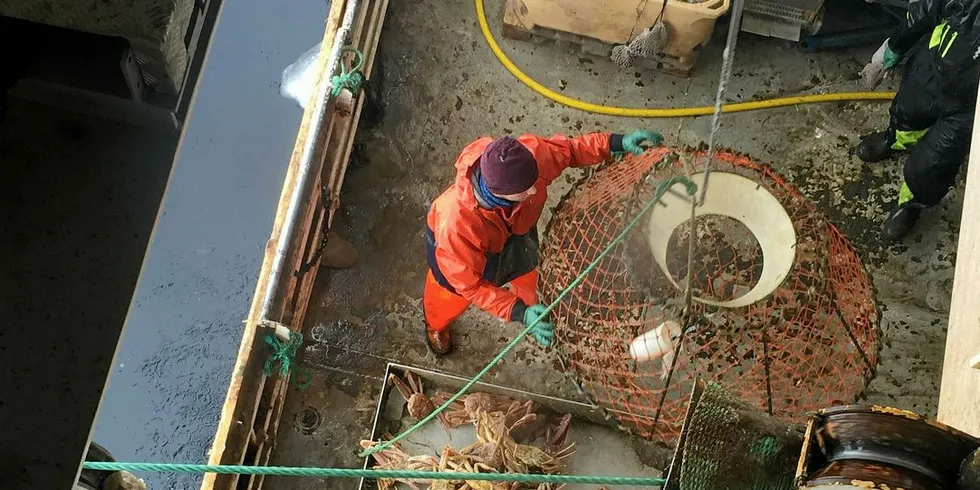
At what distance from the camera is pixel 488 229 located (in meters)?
3.35

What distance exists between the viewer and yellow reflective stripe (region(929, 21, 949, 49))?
3759 millimetres

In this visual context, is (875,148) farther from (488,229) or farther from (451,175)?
(488,229)

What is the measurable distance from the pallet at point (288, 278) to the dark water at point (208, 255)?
19.4 inches

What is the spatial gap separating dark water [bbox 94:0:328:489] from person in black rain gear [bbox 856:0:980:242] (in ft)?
12.2

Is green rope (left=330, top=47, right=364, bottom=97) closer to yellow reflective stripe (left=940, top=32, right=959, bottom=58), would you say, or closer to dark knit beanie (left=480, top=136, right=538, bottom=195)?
dark knit beanie (left=480, top=136, right=538, bottom=195)

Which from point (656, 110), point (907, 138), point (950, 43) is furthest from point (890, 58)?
point (656, 110)

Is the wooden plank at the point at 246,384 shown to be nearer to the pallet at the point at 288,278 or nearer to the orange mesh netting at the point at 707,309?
the pallet at the point at 288,278

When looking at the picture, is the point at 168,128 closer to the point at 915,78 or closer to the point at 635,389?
the point at 635,389

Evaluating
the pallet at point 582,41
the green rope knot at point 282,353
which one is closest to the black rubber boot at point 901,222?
the pallet at point 582,41

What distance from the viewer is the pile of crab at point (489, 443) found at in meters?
3.46

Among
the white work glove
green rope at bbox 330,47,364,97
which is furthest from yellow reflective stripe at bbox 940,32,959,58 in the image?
green rope at bbox 330,47,364,97

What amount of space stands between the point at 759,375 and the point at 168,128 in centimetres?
357

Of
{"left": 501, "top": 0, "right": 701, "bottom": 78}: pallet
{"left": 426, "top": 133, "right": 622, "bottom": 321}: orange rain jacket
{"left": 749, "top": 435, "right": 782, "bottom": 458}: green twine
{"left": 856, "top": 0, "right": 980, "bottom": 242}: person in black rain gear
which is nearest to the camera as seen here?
{"left": 749, "top": 435, "right": 782, "bottom": 458}: green twine

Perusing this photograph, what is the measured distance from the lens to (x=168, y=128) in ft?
3.55
